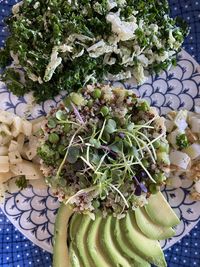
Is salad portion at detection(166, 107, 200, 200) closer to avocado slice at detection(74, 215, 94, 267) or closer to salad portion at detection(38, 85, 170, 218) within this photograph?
salad portion at detection(38, 85, 170, 218)

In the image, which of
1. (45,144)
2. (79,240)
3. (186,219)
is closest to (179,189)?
(186,219)

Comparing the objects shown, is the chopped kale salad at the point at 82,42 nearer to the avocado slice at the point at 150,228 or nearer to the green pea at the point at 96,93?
the green pea at the point at 96,93

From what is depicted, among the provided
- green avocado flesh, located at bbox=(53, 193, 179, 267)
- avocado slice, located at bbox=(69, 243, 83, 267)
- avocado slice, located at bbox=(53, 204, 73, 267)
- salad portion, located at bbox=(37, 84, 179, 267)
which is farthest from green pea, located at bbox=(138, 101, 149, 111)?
avocado slice, located at bbox=(69, 243, 83, 267)

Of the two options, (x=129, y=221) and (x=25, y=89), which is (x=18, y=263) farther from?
(x=25, y=89)

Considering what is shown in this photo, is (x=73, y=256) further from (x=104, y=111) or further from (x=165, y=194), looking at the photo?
(x=104, y=111)

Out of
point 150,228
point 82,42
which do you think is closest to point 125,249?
point 150,228
